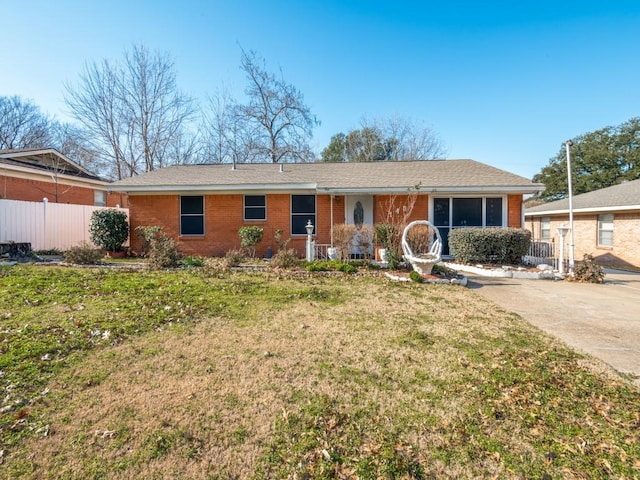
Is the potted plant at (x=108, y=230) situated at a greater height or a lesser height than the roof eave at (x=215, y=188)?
lesser

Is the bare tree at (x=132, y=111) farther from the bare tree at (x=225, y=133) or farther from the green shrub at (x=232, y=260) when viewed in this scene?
the green shrub at (x=232, y=260)

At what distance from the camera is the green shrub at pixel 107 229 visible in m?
11.8

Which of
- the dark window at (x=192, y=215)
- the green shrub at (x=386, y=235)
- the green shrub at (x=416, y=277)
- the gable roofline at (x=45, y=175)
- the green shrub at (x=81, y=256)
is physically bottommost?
the green shrub at (x=416, y=277)

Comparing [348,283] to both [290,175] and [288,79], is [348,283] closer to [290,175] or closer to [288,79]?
[290,175]

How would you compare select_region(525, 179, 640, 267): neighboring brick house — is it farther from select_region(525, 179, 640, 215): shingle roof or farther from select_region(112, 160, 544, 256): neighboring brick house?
select_region(112, 160, 544, 256): neighboring brick house

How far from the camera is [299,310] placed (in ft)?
18.2

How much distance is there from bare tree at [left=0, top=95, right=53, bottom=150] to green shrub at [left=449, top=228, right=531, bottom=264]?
130 feet

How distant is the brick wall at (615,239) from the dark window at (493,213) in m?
2.48

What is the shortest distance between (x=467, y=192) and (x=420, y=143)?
1919cm

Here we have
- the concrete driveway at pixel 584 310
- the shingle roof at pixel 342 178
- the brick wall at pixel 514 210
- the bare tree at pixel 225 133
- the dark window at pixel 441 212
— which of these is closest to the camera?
the concrete driveway at pixel 584 310

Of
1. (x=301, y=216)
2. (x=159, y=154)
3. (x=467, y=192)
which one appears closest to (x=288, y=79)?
(x=159, y=154)

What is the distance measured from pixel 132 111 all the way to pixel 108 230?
16044mm

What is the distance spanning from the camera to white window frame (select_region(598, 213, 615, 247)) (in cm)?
1435

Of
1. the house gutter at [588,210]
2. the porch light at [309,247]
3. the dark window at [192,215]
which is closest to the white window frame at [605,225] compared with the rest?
the house gutter at [588,210]
